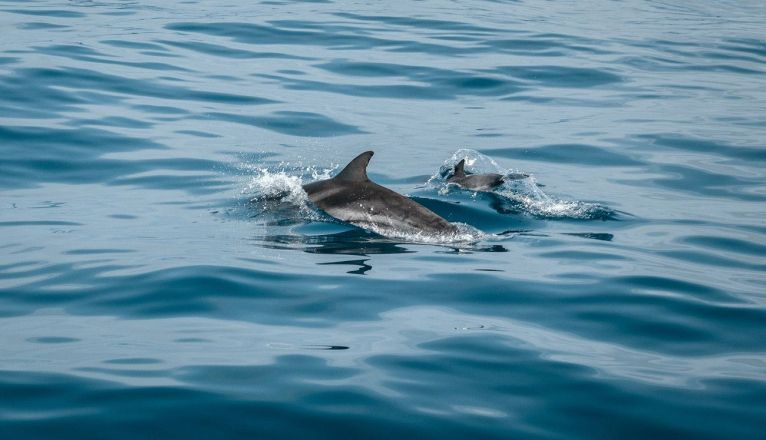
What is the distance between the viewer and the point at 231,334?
8.01m

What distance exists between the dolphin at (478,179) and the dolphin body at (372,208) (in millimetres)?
2007

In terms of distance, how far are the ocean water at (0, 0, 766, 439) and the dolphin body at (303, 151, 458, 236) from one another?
229 mm

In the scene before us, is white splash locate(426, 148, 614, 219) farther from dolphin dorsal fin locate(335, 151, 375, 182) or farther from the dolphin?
dolphin dorsal fin locate(335, 151, 375, 182)

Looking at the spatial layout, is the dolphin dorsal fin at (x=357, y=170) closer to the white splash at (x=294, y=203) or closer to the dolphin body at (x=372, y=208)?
the dolphin body at (x=372, y=208)

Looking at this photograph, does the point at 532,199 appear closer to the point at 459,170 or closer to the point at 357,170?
the point at 459,170

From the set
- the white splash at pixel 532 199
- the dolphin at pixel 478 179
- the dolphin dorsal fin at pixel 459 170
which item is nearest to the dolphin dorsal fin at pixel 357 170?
the white splash at pixel 532 199

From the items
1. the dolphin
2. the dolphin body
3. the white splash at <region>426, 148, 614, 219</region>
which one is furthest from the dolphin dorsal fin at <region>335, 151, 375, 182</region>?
the dolphin

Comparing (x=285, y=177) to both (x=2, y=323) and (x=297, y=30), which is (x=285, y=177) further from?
(x=297, y=30)

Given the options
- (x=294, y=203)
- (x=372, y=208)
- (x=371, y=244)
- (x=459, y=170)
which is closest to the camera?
(x=371, y=244)

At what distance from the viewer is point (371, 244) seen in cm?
1145

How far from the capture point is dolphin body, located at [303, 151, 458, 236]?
12.0m

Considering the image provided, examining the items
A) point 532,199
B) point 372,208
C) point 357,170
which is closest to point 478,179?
point 532,199

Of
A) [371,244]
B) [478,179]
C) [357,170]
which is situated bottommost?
[371,244]

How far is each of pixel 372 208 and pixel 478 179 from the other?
8.85ft
